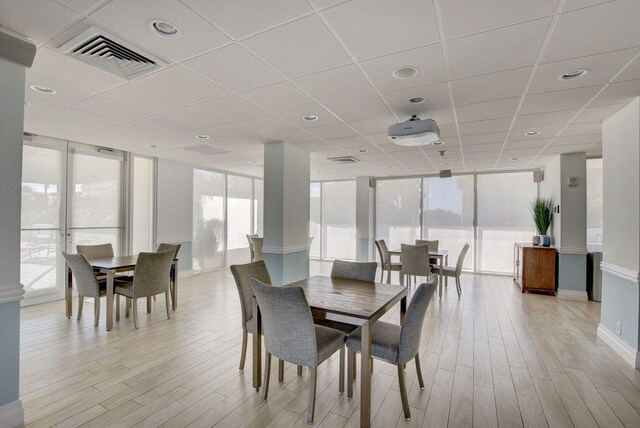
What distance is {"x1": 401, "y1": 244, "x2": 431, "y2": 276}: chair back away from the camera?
518cm

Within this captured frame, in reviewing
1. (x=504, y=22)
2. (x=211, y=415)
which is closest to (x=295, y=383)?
(x=211, y=415)

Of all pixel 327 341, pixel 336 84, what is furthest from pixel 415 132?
pixel 327 341

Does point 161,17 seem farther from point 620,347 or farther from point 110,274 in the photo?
point 620,347

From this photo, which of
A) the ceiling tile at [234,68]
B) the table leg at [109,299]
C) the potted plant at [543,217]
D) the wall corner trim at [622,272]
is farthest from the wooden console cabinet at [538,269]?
the table leg at [109,299]

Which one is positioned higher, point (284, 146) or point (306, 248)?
point (284, 146)

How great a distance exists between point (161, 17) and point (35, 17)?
744 millimetres

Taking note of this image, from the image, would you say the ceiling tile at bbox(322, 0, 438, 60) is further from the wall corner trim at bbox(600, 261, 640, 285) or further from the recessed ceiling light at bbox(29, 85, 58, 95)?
the wall corner trim at bbox(600, 261, 640, 285)

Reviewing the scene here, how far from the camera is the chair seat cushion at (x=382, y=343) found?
2.12 metres

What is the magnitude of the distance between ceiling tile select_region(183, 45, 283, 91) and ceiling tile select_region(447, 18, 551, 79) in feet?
4.43

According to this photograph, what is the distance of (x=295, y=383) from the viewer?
2547 mm

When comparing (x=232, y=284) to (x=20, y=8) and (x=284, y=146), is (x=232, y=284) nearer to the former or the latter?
(x=284, y=146)

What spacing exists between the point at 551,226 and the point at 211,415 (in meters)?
6.58

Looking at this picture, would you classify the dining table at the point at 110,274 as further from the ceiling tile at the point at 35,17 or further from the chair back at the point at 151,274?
the ceiling tile at the point at 35,17

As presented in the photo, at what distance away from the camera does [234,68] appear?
2.40 metres
